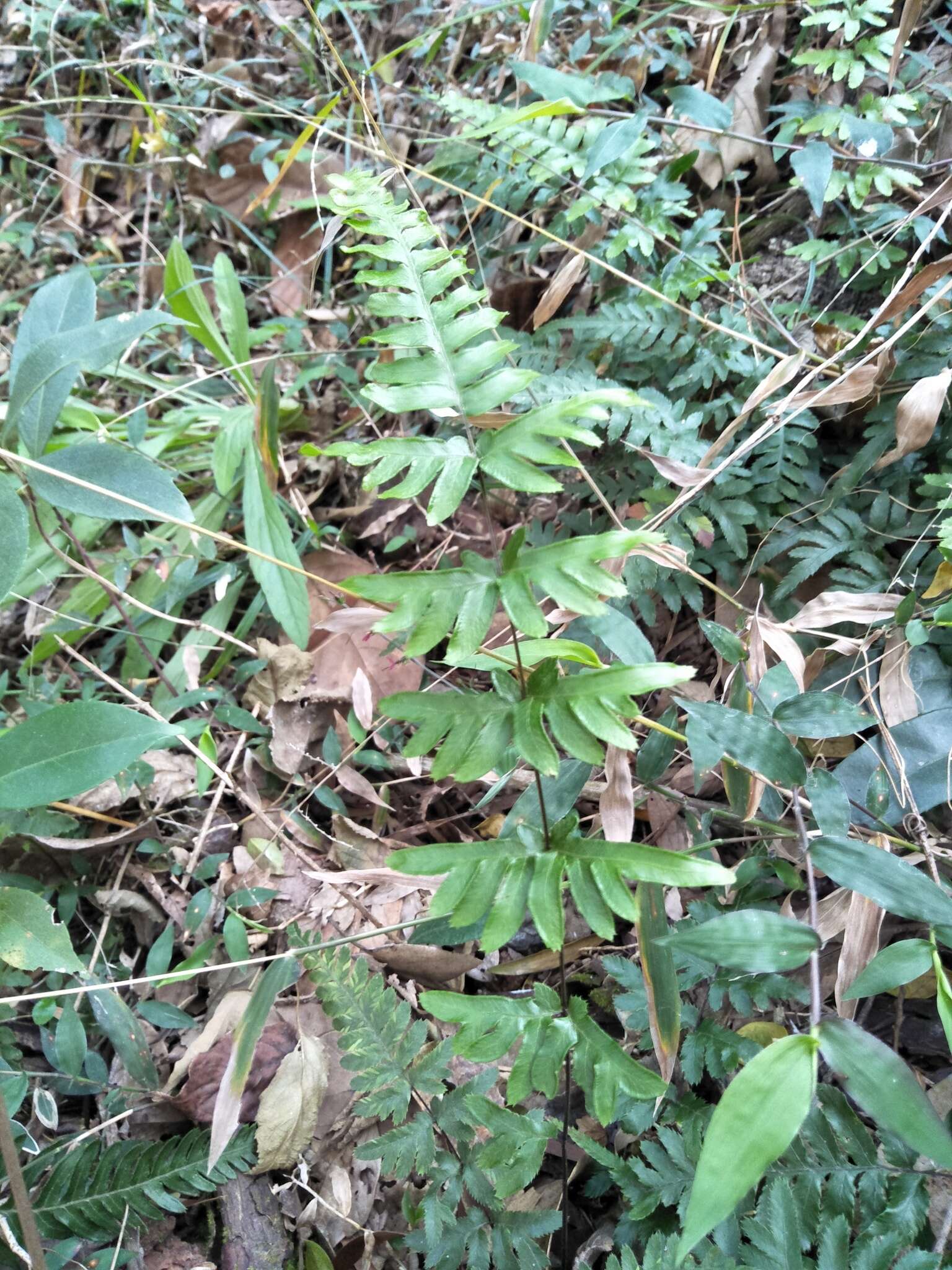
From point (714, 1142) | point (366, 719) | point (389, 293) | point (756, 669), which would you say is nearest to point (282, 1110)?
point (366, 719)

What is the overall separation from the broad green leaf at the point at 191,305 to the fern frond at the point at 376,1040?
4.57 ft

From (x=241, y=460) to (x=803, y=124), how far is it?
138 cm

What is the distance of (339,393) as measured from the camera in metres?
2.17

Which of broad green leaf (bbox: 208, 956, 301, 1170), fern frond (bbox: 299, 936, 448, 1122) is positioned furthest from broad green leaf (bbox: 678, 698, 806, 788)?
broad green leaf (bbox: 208, 956, 301, 1170)

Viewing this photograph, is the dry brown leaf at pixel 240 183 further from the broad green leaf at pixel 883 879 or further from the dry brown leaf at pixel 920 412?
the broad green leaf at pixel 883 879

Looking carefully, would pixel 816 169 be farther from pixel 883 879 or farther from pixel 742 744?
pixel 883 879

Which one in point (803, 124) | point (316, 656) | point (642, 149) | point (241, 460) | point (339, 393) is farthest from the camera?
point (339, 393)

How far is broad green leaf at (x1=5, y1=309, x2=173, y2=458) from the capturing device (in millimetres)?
1218

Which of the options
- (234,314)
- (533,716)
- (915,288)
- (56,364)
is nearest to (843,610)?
(915,288)

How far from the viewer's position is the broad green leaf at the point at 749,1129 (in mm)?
573

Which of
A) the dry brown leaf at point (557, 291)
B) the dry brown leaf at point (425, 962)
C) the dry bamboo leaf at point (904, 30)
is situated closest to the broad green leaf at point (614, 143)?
the dry brown leaf at point (557, 291)

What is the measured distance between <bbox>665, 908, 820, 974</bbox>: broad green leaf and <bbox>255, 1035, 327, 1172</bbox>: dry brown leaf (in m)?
0.70

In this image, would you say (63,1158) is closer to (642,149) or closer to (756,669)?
(756,669)

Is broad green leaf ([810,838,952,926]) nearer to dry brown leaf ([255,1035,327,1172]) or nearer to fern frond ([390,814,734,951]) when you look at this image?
fern frond ([390,814,734,951])
